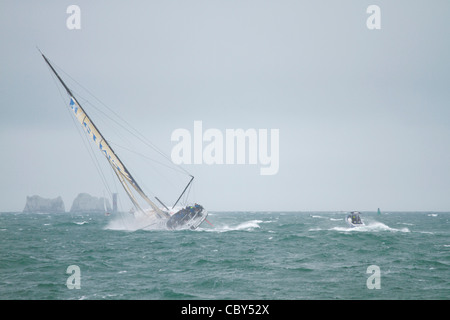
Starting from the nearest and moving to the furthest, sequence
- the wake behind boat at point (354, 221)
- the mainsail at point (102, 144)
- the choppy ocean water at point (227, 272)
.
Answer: the choppy ocean water at point (227, 272)
the mainsail at point (102, 144)
the wake behind boat at point (354, 221)

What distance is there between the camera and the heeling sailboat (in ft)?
154

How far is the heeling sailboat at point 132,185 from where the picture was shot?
154 ft

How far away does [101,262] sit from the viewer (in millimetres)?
28438

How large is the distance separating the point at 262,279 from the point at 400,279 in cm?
→ 833

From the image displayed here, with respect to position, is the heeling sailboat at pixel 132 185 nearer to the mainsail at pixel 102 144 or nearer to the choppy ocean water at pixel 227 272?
the mainsail at pixel 102 144

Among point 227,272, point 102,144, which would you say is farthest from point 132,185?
point 227,272

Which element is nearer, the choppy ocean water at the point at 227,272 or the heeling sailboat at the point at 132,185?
the choppy ocean water at the point at 227,272

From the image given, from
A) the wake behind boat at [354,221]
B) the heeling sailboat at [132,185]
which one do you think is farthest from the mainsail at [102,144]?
the wake behind boat at [354,221]

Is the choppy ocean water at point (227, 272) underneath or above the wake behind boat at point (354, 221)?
above

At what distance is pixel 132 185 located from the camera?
52594 millimetres

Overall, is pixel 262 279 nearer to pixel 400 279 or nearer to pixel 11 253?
pixel 400 279

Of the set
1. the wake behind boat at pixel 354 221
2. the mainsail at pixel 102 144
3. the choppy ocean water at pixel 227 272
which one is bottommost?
the wake behind boat at pixel 354 221

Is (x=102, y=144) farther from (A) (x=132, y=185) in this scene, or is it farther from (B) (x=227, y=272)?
(B) (x=227, y=272)

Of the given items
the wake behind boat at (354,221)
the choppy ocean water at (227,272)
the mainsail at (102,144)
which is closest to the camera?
the choppy ocean water at (227,272)
